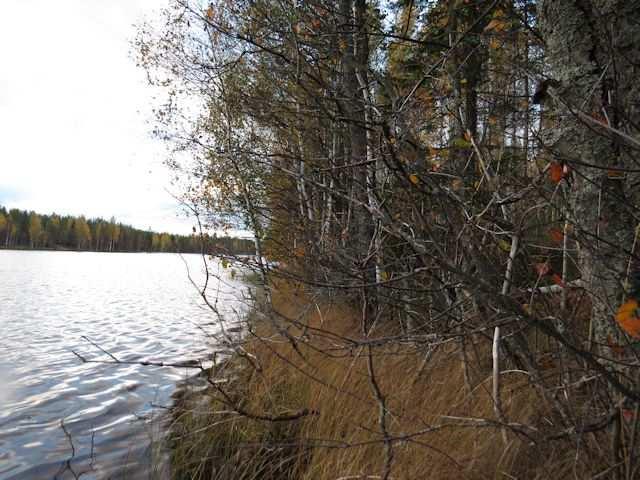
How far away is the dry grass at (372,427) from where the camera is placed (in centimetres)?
190

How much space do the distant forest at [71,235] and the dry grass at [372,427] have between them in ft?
257

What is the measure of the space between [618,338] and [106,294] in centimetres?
1680

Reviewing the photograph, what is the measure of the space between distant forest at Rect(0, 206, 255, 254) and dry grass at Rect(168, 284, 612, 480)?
257 ft

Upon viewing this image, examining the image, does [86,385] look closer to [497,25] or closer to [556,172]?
[556,172]

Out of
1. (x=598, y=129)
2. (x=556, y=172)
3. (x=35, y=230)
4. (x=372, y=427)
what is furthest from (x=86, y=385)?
(x=35, y=230)

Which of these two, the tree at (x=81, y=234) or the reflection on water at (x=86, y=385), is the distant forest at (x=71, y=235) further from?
the reflection on water at (x=86, y=385)

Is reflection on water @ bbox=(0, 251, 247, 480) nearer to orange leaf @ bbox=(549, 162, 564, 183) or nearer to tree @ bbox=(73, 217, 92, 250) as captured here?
orange leaf @ bbox=(549, 162, 564, 183)

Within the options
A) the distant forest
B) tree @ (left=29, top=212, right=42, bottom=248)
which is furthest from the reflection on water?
tree @ (left=29, top=212, right=42, bottom=248)

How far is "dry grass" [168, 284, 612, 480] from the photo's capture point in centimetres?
190

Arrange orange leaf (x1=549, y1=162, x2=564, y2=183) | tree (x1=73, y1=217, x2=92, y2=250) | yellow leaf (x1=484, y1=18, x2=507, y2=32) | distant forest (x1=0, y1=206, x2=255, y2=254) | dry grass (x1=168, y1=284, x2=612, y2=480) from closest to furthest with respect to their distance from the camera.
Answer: orange leaf (x1=549, y1=162, x2=564, y2=183)
dry grass (x1=168, y1=284, x2=612, y2=480)
yellow leaf (x1=484, y1=18, x2=507, y2=32)
distant forest (x1=0, y1=206, x2=255, y2=254)
tree (x1=73, y1=217, x2=92, y2=250)

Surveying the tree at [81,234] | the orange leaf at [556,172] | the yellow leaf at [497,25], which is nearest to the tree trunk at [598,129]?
the orange leaf at [556,172]

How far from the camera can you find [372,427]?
2.55 meters

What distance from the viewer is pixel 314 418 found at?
3025 mm

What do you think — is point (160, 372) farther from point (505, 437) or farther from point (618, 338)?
point (618, 338)
